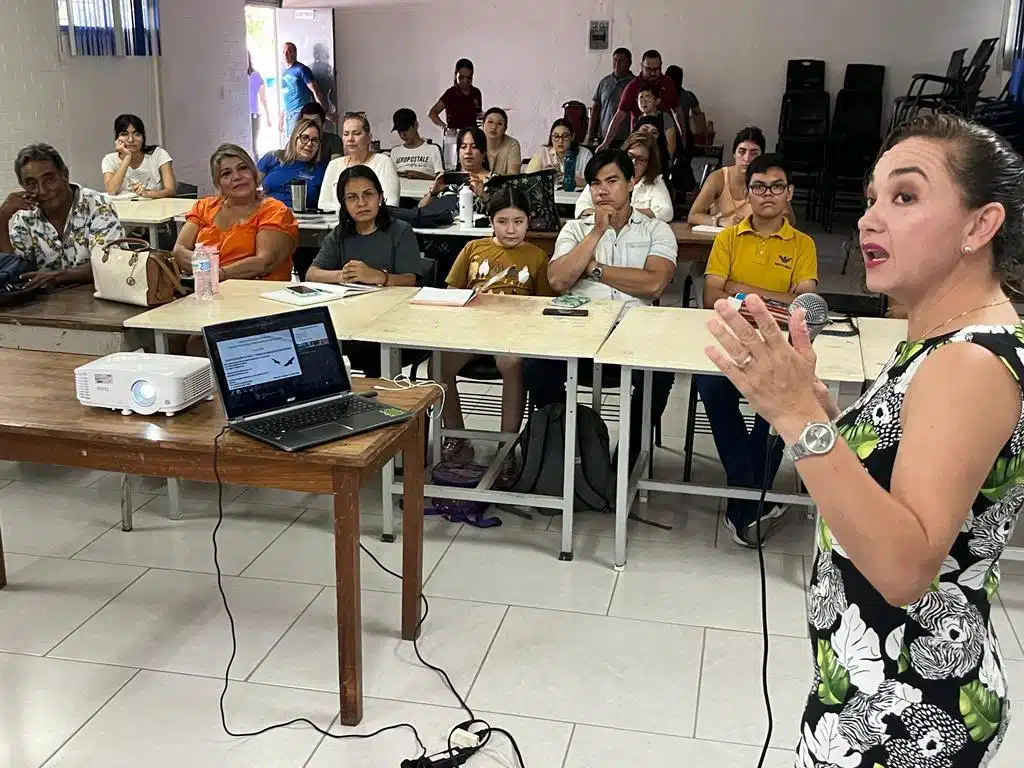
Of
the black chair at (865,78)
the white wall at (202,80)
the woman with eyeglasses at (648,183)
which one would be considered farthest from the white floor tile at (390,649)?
the black chair at (865,78)

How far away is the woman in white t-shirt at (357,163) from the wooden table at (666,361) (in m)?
2.76

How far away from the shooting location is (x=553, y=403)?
372 centimetres

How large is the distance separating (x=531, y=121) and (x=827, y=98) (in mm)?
3152

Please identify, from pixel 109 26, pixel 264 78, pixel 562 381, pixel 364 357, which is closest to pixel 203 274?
pixel 364 357

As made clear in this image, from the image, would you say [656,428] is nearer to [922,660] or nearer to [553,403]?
[553,403]

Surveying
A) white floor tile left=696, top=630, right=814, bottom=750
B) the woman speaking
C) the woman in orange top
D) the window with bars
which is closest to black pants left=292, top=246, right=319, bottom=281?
the woman in orange top

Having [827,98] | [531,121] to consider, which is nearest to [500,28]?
[531,121]

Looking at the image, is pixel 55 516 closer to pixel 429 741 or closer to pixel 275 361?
pixel 275 361

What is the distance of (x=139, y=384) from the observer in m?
2.44

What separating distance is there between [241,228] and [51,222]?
2.39ft

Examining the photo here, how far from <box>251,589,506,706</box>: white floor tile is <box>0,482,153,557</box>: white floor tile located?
3.12 ft

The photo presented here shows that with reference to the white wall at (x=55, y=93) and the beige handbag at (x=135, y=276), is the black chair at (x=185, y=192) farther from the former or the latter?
the beige handbag at (x=135, y=276)

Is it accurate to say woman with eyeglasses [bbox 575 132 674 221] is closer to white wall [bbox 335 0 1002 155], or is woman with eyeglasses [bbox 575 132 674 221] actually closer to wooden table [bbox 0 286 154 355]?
wooden table [bbox 0 286 154 355]

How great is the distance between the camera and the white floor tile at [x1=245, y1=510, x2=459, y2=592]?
3162 mm
